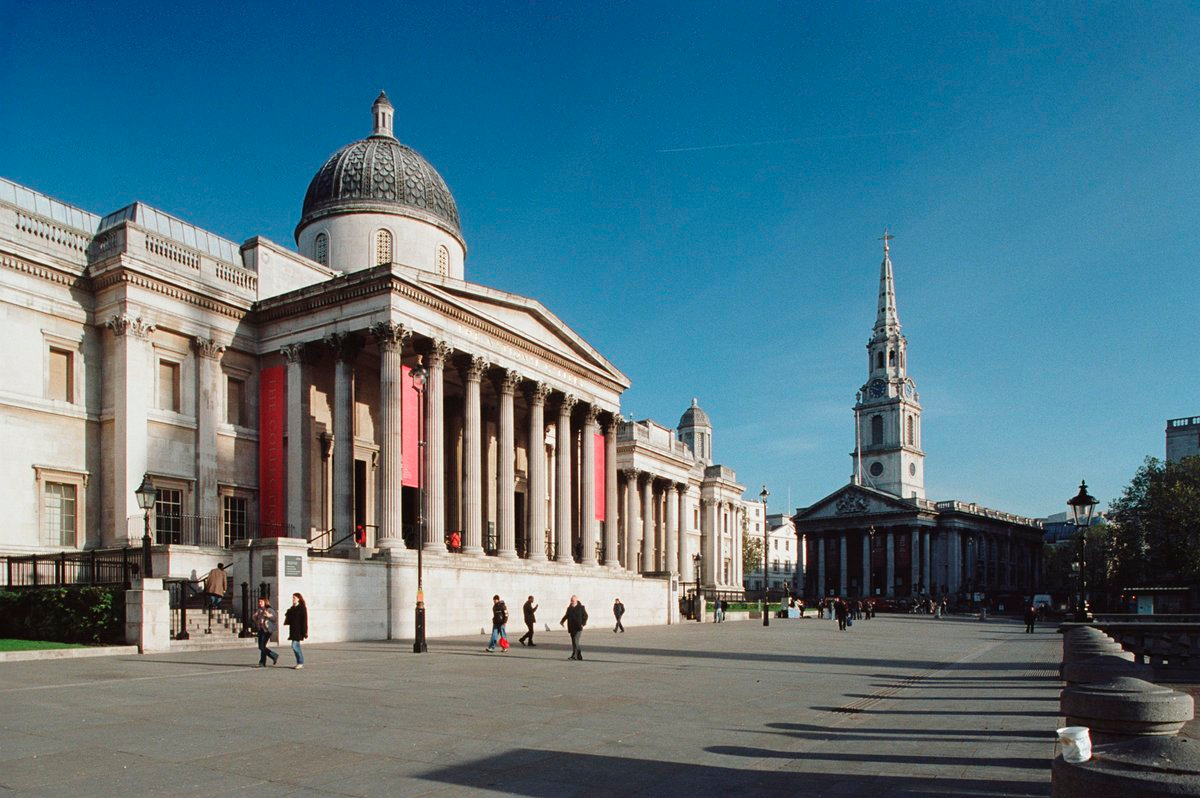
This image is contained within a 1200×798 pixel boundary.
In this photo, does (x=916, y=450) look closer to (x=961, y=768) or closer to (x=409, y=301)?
(x=409, y=301)

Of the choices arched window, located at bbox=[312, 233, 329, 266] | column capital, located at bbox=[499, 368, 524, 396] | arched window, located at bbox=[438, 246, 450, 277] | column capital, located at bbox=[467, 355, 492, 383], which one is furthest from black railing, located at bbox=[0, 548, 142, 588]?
arched window, located at bbox=[438, 246, 450, 277]

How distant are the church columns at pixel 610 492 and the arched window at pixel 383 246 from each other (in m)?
13.9

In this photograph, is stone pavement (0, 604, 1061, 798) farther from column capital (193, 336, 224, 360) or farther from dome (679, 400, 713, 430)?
dome (679, 400, 713, 430)

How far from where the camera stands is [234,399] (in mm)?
35781

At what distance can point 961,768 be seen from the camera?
9.47 metres

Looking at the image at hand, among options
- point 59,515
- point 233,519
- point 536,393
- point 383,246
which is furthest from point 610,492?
point 59,515

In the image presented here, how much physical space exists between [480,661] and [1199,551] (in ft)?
196

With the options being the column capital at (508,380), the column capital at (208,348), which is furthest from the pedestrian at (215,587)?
the column capital at (508,380)

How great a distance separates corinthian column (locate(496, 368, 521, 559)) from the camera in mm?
38219

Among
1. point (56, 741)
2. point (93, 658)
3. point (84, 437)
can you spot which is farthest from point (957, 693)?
point (84, 437)

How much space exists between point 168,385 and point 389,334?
26.9 ft

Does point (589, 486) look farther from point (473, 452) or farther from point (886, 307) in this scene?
point (886, 307)

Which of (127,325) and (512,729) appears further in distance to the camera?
(127,325)

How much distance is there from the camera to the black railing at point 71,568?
2550cm
